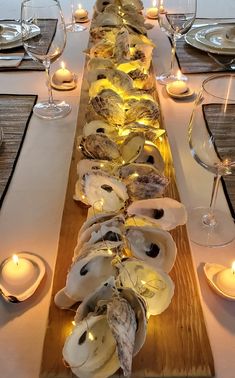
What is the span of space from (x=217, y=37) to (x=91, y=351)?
1.09m

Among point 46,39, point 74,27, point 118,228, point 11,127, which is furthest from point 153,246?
point 74,27

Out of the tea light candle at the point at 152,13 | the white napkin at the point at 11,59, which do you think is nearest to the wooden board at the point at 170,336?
the white napkin at the point at 11,59

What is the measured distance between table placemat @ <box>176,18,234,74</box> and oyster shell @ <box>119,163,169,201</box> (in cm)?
59

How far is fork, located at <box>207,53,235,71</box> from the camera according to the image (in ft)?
4.00

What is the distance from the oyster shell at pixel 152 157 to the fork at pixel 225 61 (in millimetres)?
543

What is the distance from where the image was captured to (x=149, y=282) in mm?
564

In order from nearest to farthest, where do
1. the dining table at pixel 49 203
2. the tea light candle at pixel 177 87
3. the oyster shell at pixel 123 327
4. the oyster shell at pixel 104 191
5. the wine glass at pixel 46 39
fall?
the oyster shell at pixel 123 327 < the dining table at pixel 49 203 < the oyster shell at pixel 104 191 < the wine glass at pixel 46 39 < the tea light candle at pixel 177 87

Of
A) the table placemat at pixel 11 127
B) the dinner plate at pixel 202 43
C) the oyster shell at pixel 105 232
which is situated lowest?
the table placemat at pixel 11 127

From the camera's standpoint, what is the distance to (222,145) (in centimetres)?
64

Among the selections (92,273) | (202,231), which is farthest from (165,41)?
(92,273)

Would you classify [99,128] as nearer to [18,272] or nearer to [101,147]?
[101,147]

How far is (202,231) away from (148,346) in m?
0.25

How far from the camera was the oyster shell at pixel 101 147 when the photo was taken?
770 millimetres

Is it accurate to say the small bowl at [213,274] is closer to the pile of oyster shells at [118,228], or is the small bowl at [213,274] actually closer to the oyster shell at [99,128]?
the pile of oyster shells at [118,228]
